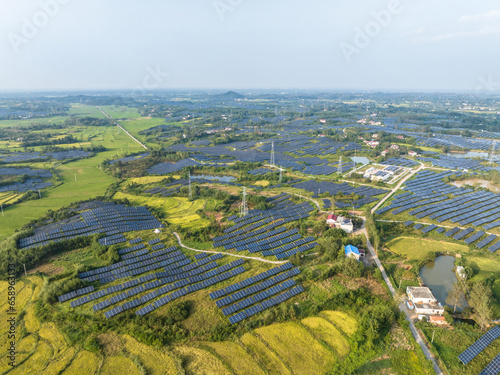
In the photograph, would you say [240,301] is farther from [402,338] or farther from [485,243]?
[485,243]

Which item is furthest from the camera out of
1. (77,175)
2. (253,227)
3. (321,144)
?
(321,144)

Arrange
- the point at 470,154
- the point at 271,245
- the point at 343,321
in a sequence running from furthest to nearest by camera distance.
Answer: the point at 470,154 < the point at 271,245 < the point at 343,321

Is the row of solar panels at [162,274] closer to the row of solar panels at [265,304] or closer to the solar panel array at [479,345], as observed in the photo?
the row of solar panels at [265,304]

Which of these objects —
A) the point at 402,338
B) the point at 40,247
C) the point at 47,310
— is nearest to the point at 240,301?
the point at 402,338

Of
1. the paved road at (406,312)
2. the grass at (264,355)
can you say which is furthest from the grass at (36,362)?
the paved road at (406,312)

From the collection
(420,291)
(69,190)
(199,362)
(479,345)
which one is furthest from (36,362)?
(69,190)

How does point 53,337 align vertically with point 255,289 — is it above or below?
above

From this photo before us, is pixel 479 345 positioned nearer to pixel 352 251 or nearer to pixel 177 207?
pixel 352 251
